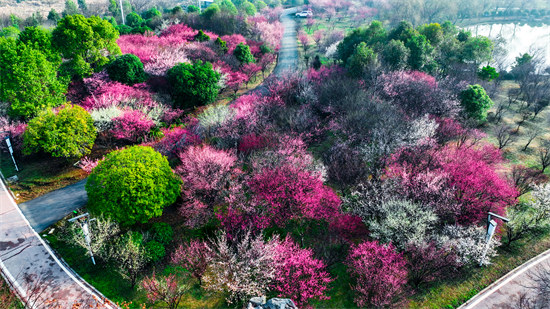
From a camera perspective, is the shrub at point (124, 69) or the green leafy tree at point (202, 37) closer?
the shrub at point (124, 69)

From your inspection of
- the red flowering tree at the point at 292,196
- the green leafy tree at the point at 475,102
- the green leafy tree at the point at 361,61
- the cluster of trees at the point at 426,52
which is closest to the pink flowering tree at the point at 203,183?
the red flowering tree at the point at 292,196

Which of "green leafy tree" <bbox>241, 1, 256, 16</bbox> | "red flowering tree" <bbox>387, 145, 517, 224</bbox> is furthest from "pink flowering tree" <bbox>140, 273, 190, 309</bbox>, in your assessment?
"green leafy tree" <bbox>241, 1, 256, 16</bbox>

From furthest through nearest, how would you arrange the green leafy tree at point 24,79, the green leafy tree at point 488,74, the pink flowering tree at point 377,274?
the green leafy tree at point 488,74
the green leafy tree at point 24,79
the pink flowering tree at point 377,274

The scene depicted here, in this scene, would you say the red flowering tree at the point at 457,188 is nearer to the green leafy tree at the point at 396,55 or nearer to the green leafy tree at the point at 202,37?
the green leafy tree at the point at 396,55

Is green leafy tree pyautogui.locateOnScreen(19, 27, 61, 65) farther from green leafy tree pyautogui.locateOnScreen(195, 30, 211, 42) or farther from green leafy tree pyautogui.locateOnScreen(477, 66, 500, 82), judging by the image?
green leafy tree pyautogui.locateOnScreen(477, 66, 500, 82)

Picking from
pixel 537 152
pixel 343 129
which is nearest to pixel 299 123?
pixel 343 129
